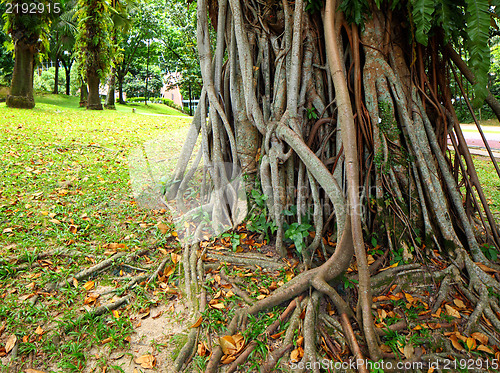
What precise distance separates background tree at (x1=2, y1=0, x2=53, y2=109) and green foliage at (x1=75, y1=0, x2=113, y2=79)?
115 cm

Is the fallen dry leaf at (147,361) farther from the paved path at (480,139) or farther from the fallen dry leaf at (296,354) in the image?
the paved path at (480,139)

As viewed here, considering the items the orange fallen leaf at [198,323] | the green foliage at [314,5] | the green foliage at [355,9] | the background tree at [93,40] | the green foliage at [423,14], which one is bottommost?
the orange fallen leaf at [198,323]

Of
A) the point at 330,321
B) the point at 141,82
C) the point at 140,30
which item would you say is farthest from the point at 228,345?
the point at 141,82

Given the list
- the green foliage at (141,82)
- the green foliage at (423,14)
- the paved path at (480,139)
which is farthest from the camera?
the green foliage at (141,82)

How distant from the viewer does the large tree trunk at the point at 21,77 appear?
36.2 ft

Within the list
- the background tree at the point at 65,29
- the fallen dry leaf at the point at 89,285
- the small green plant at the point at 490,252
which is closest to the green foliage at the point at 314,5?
the small green plant at the point at 490,252

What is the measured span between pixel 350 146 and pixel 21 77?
13.2 meters

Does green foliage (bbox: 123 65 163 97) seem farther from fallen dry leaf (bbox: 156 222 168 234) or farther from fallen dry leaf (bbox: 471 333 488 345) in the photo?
fallen dry leaf (bbox: 471 333 488 345)

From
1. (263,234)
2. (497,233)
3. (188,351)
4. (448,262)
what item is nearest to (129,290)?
(188,351)

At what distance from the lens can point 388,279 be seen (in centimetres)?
273

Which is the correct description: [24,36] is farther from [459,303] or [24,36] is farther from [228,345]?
[459,303]

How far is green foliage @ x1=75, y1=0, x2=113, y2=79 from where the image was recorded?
11.9 meters

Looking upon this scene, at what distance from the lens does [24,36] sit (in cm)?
1088

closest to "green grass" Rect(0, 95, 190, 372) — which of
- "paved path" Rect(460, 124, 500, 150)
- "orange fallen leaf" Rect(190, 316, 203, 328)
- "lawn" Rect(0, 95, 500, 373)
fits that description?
"lawn" Rect(0, 95, 500, 373)
